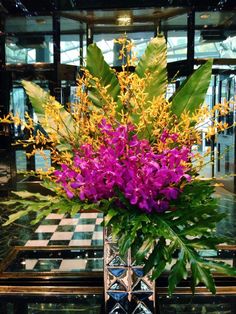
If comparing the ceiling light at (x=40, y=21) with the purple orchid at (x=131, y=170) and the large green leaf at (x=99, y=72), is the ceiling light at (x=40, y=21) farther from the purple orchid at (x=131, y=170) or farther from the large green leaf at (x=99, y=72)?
the purple orchid at (x=131, y=170)

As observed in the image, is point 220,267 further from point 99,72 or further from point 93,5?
point 93,5

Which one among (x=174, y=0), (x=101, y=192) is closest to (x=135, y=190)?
Answer: (x=101, y=192)

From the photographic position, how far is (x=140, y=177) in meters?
0.85

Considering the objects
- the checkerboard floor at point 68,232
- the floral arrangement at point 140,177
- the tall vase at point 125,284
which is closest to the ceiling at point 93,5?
the checkerboard floor at point 68,232

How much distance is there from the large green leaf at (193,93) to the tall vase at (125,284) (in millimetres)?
403

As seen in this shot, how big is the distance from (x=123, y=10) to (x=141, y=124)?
5.55 meters

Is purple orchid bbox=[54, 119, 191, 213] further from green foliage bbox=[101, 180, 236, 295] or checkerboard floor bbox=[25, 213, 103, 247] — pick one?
checkerboard floor bbox=[25, 213, 103, 247]

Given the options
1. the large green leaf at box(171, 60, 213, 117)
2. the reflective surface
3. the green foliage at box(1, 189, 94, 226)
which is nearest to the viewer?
the green foliage at box(1, 189, 94, 226)

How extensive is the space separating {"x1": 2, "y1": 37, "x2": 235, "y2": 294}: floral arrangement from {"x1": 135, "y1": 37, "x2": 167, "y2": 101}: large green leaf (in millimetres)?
91

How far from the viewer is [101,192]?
0.90 metres

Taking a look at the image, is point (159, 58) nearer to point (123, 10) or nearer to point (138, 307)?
point (138, 307)

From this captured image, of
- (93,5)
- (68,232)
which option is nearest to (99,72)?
(68,232)

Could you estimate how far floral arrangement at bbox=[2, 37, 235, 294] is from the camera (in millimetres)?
824

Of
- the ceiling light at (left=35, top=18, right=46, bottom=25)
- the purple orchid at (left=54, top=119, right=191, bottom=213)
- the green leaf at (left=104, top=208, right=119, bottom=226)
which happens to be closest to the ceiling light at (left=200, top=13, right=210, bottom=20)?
the ceiling light at (left=35, top=18, right=46, bottom=25)
